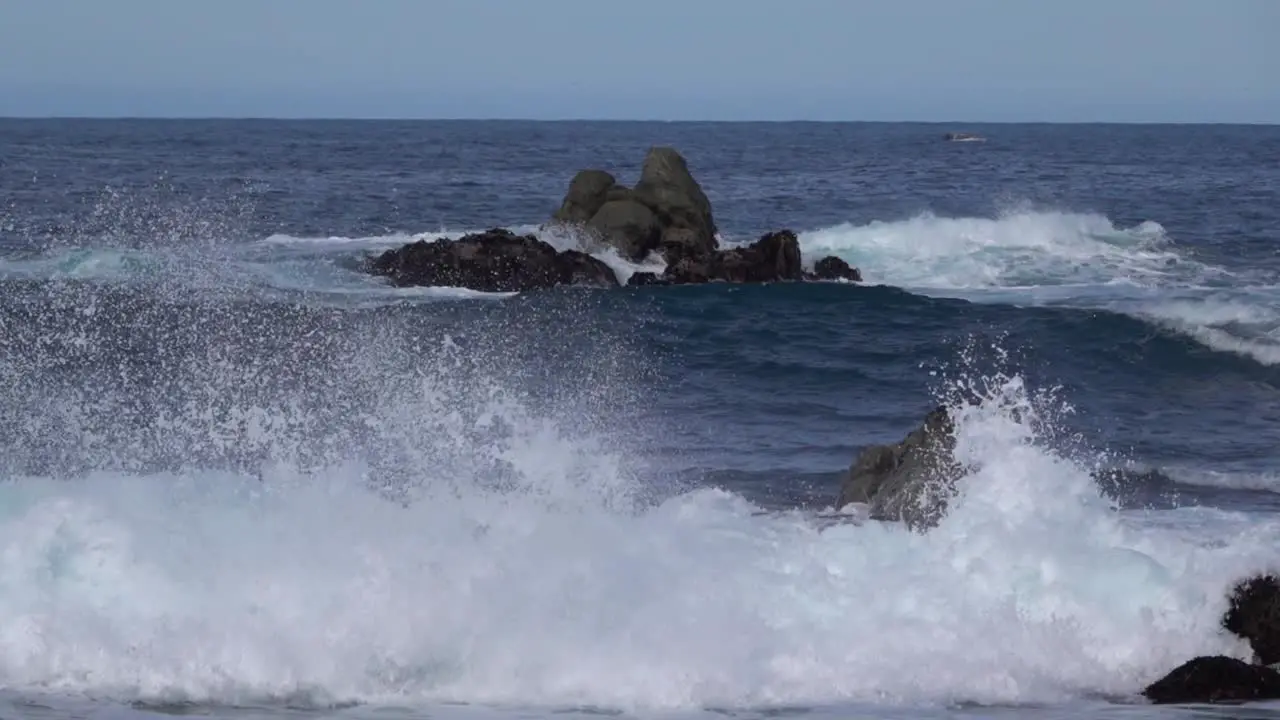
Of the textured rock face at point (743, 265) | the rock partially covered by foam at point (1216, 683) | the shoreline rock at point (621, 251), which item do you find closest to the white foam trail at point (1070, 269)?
the textured rock face at point (743, 265)

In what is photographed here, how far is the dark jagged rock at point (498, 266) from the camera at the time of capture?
2827 centimetres

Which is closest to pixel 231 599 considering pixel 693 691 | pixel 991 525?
pixel 693 691

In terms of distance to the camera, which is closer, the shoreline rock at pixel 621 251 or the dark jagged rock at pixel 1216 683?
the dark jagged rock at pixel 1216 683

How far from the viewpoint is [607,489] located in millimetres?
12953

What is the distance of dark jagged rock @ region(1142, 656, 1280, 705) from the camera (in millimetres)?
9297

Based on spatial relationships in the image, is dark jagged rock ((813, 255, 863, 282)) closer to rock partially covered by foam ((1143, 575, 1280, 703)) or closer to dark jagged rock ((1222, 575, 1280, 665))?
dark jagged rock ((1222, 575, 1280, 665))

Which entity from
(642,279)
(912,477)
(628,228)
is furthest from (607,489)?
(628,228)

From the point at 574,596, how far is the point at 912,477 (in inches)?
125

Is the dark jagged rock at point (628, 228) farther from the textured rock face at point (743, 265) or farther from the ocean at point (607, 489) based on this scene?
the textured rock face at point (743, 265)

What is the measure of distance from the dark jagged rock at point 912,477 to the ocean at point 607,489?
0.19 meters

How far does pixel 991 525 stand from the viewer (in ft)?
37.0

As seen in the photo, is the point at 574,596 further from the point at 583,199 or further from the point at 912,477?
the point at 583,199

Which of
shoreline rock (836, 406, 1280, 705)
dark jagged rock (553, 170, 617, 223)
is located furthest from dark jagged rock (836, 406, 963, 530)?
dark jagged rock (553, 170, 617, 223)

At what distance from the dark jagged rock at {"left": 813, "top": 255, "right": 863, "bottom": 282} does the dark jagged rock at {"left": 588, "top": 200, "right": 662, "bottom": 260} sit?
2.84 meters
